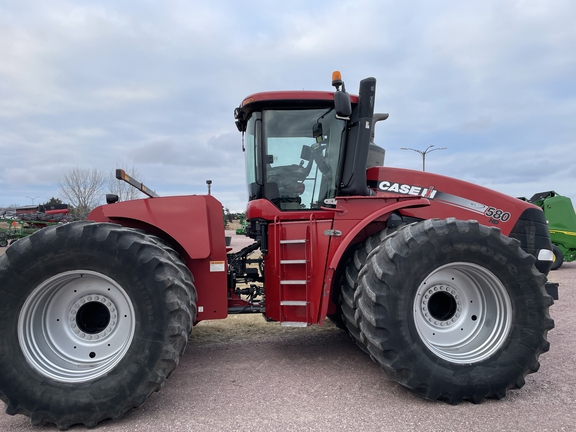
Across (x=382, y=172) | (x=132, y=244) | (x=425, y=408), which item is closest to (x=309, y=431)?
(x=425, y=408)

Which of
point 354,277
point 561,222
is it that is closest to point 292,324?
point 354,277

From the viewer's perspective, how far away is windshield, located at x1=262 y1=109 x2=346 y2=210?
4.37 meters

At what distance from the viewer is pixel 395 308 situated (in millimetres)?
3332

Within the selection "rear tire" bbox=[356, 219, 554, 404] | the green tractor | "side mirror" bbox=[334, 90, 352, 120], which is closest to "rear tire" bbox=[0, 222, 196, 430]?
"rear tire" bbox=[356, 219, 554, 404]

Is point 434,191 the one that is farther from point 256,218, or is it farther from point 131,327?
point 131,327

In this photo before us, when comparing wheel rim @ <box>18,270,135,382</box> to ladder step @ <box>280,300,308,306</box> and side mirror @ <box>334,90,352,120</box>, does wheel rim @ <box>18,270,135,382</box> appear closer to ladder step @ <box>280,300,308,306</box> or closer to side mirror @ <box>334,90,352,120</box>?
ladder step @ <box>280,300,308,306</box>

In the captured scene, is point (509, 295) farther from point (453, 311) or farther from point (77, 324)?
point (77, 324)

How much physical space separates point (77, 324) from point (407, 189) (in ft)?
11.6

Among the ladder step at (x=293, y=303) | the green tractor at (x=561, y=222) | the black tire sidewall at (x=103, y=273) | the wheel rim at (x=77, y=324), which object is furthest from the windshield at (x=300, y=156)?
the green tractor at (x=561, y=222)

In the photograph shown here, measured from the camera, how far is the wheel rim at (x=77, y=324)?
10.8 ft

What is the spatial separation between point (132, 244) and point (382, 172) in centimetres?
279

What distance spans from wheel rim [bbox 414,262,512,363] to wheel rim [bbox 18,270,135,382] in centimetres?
258

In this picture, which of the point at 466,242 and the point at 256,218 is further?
the point at 256,218

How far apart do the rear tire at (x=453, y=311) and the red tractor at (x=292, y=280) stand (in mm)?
12
